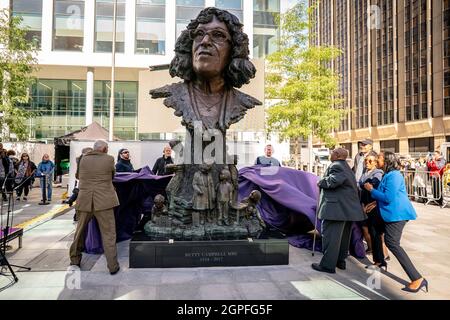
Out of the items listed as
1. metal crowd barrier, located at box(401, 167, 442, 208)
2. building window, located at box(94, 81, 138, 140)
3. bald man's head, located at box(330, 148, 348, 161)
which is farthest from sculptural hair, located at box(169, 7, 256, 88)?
building window, located at box(94, 81, 138, 140)

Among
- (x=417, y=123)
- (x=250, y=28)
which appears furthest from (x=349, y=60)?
(x=250, y=28)

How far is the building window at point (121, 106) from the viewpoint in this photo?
92.9 ft

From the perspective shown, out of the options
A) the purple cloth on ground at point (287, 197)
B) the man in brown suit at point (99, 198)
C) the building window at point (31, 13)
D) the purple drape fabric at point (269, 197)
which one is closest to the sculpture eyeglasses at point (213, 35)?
the man in brown suit at point (99, 198)

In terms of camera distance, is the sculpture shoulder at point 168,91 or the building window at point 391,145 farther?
the building window at point 391,145

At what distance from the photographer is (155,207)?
210 inches

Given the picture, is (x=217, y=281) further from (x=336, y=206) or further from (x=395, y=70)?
(x=395, y=70)

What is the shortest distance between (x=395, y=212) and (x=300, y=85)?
1414cm

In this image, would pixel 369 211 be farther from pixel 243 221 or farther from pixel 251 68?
pixel 251 68

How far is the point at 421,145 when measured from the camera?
116 ft

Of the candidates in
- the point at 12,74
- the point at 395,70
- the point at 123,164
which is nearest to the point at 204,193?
the point at 123,164

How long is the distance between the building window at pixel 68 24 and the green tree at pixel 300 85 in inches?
574

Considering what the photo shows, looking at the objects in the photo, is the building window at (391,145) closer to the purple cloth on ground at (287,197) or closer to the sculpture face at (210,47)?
the purple cloth on ground at (287,197)

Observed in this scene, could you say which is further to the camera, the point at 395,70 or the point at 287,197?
the point at 395,70

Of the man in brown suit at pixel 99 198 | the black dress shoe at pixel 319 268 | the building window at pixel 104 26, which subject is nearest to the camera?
the man in brown suit at pixel 99 198
